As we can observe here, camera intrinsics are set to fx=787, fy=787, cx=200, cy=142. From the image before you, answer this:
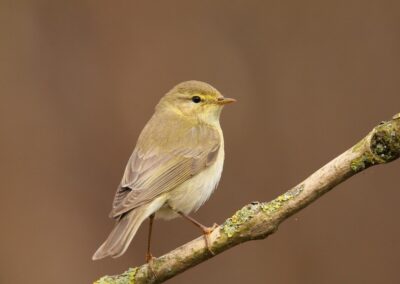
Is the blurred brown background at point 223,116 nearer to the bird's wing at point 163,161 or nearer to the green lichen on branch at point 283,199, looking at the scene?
the bird's wing at point 163,161

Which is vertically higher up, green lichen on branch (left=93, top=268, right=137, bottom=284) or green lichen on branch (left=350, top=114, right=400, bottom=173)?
green lichen on branch (left=350, top=114, right=400, bottom=173)

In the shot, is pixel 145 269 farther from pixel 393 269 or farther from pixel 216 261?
pixel 393 269

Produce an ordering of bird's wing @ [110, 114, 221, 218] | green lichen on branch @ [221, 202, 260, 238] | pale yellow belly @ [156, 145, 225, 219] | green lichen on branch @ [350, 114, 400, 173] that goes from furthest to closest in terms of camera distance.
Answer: pale yellow belly @ [156, 145, 225, 219], bird's wing @ [110, 114, 221, 218], green lichen on branch @ [221, 202, 260, 238], green lichen on branch @ [350, 114, 400, 173]

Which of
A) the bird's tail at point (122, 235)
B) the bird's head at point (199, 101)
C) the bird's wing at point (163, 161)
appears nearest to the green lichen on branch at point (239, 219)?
the bird's tail at point (122, 235)

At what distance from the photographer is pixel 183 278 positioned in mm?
5223

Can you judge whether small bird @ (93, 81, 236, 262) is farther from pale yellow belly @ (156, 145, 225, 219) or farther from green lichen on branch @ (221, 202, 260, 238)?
green lichen on branch @ (221, 202, 260, 238)

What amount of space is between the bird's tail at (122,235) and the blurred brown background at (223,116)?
1220mm

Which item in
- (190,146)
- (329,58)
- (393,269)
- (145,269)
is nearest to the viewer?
(145,269)

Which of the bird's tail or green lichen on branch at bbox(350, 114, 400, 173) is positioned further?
the bird's tail

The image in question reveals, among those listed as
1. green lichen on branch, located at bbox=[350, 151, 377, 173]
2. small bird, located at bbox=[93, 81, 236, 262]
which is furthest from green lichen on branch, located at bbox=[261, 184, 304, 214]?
small bird, located at bbox=[93, 81, 236, 262]

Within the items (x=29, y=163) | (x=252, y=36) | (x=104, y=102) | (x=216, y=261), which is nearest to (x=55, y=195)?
(x=29, y=163)

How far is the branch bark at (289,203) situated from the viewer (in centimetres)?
302

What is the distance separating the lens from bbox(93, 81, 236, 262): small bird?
3.93 m

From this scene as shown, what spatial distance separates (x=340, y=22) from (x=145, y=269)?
260 centimetres
